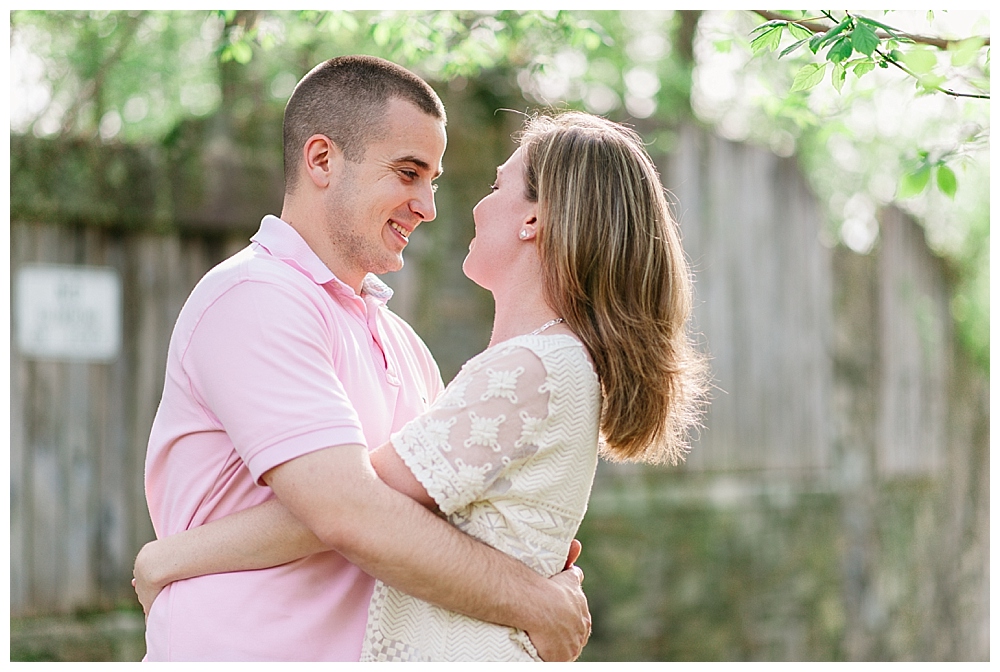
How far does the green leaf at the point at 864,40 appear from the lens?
2.04 m

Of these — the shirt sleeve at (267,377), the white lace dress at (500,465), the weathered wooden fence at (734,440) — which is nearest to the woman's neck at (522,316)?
the white lace dress at (500,465)

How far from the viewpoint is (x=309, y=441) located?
186 centimetres

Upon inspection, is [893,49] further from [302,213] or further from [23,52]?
[23,52]

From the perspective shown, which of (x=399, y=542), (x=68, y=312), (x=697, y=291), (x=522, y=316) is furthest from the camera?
(x=697, y=291)

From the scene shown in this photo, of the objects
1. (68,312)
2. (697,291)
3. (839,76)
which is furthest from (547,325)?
(697,291)

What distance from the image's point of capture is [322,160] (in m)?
2.40

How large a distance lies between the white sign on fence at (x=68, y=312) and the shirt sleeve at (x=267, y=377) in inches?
110

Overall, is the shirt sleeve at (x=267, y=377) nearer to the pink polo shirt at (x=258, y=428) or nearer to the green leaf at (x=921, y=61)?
the pink polo shirt at (x=258, y=428)

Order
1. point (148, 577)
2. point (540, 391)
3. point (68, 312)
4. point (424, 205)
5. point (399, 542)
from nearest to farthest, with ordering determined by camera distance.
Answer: point (399, 542) < point (540, 391) < point (148, 577) < point (424, 205) < point (68, 312)

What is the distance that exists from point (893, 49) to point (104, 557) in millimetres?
3864

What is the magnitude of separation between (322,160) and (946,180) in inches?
53.6

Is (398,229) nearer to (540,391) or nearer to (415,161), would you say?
(415,161)

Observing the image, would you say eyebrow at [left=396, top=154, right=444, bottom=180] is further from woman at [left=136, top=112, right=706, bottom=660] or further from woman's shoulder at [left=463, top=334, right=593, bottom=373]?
woman's shoulder at [left=463, top=334, right=593, bottom=373]
